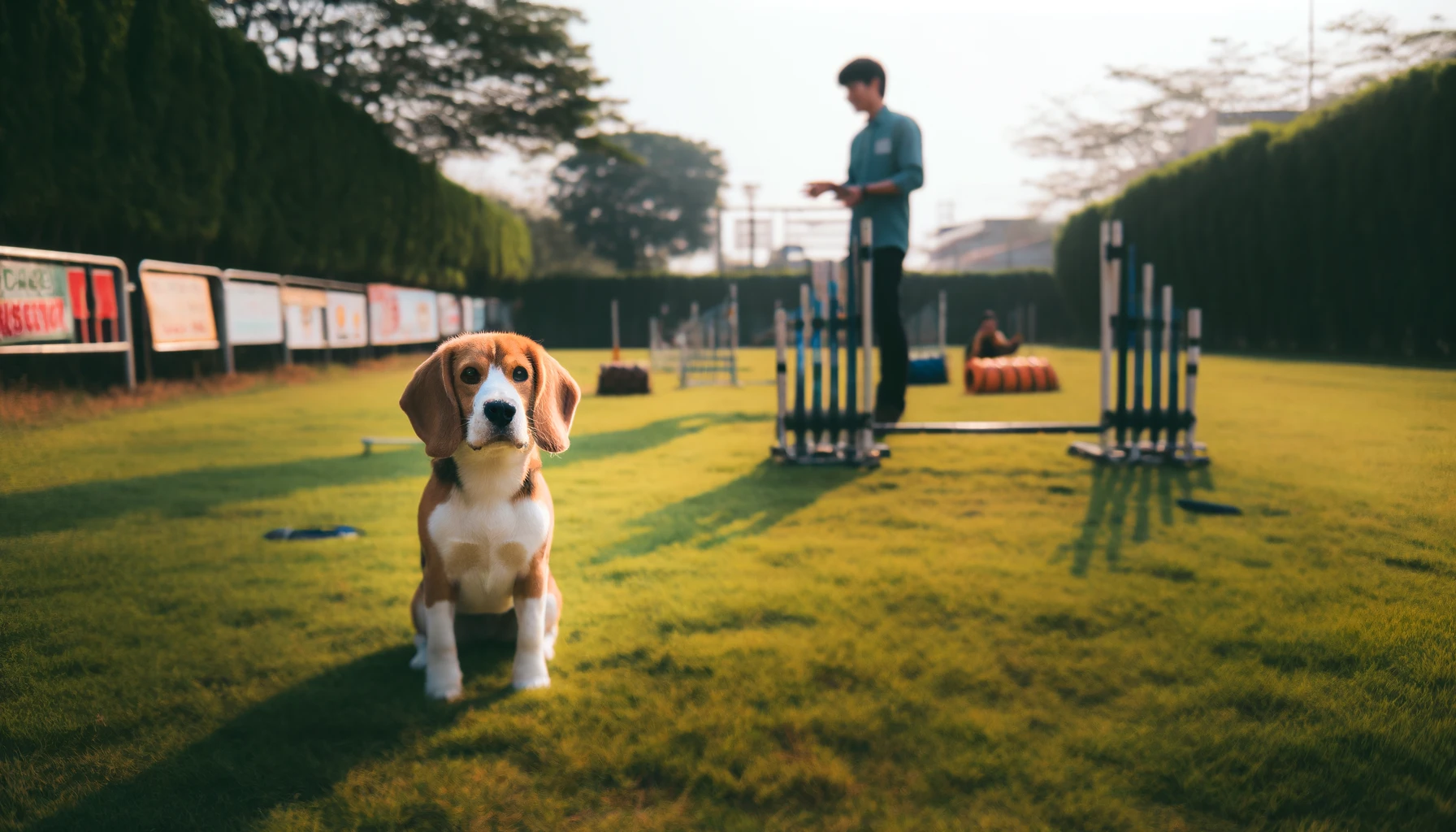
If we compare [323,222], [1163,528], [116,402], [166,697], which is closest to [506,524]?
[166,697]

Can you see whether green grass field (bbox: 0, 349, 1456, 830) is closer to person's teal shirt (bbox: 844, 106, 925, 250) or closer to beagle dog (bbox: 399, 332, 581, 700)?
beagle dog (bbox: 399, 332, 581, 700)

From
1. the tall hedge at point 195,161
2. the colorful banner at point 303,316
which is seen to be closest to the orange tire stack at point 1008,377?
the tall hedge at point 195,161

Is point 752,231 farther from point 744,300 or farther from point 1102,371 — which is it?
point 1102,371

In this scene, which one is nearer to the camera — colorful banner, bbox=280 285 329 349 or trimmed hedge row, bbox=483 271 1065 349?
colorful banner, bbox=280 285 329 349

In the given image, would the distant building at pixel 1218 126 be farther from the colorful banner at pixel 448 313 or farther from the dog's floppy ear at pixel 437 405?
the colorful banner at pixel 448 313

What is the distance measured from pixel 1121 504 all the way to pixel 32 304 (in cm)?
455

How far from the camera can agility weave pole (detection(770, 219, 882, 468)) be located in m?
5.53

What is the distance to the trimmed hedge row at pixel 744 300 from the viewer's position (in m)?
32.1

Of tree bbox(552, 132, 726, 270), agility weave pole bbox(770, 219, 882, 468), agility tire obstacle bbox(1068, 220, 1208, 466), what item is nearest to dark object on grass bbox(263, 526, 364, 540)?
agility weave pole bbox(770, 219, 882, 468)

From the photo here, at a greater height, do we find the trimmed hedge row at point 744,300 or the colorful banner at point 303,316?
the trimmed hedge row at point 744,300

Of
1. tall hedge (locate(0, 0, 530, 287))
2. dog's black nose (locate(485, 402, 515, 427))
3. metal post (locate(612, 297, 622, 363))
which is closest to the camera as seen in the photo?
dog's black nose (locate(485, 402, 515, 427))

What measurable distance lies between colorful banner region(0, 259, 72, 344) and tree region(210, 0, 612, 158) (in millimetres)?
15429

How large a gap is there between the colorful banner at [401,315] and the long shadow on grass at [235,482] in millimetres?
11916

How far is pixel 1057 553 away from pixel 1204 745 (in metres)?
1.65
